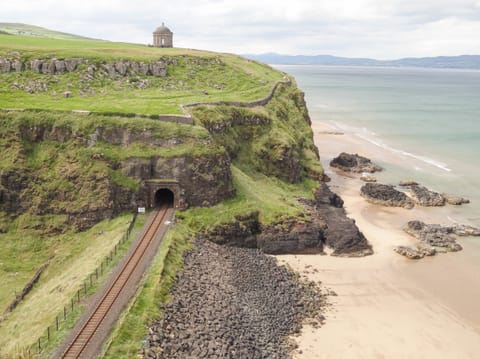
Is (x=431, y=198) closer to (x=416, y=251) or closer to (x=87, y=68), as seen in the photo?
(x=416, y=251)

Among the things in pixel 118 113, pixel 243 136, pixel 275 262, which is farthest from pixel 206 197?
pixel 243 136

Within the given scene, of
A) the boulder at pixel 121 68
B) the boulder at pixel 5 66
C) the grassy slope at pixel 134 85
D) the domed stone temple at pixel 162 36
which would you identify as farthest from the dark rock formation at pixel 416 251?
the domed stone temple at pixel 162 36

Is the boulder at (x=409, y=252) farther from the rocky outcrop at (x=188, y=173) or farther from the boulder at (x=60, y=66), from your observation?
the boulder at (x=60, y=66)

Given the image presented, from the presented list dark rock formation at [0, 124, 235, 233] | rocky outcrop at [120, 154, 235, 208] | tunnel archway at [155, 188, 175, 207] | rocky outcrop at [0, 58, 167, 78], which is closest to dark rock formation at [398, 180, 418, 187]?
dark rock formation at [0, 124, 235, 233]

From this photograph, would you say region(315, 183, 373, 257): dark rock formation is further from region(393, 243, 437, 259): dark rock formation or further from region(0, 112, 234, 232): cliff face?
region(0, 112, 234, 232): cliff face

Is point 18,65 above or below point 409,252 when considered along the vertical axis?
above

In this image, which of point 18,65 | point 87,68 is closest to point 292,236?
point 87,68
